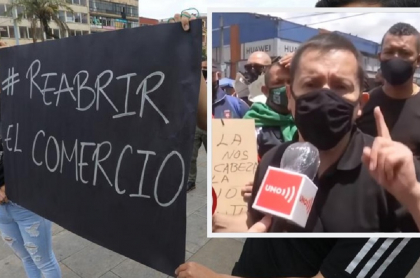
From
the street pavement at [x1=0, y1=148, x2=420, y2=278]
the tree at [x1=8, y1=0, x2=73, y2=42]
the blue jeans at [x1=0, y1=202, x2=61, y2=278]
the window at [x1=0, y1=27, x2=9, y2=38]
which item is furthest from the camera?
the window at [x1=0, y1=27, x2=9, y2=38]

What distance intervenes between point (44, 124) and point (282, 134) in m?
1.17

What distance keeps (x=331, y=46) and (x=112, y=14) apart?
5148 cm

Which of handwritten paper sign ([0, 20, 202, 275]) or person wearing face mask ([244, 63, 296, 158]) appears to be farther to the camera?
handwritten paper sign ([0, 20, 202, 275])

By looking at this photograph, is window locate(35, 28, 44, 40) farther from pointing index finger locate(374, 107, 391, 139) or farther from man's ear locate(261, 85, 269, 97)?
pointing index finger locate(374, 107, 391, 139)

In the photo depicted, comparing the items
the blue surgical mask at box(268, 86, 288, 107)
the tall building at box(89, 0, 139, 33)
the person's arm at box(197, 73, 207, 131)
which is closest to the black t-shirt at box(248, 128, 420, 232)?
the blue surgical mask at box(268, 86, 288, 107)

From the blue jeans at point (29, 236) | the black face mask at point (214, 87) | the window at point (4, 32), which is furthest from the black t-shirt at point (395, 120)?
the window at point (4, 32)

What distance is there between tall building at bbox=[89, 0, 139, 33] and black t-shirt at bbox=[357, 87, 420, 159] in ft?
146

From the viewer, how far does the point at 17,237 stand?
1850mm

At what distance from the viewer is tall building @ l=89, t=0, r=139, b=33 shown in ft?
143

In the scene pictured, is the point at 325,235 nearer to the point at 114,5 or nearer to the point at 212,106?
the point at 212,106

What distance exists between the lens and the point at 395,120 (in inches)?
29.3

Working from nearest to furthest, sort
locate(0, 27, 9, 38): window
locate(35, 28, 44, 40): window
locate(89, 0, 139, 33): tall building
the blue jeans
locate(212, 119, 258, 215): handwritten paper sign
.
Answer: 1. locate(212, 119, 258, 215): handwritten paper sign
2. the blue jeans
3. locate(35, 28, 44, 40): window
4. locate(0, 27, 9, 38): window
5. locate(89, 0, 139, 33): tall building

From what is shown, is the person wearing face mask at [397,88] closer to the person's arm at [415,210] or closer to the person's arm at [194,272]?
the person's arm at [415,210]

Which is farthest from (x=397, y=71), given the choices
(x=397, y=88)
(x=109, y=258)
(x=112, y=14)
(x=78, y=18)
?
(x=112, y=14)
